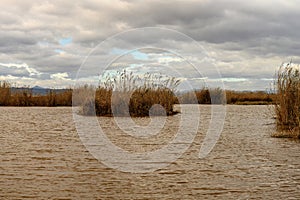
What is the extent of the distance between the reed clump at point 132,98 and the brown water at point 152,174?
29.1ft

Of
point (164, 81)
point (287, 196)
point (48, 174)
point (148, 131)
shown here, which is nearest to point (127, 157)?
point (48, 174)

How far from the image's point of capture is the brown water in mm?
6027

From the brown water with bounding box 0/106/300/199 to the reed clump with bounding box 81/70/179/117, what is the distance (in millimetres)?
8884

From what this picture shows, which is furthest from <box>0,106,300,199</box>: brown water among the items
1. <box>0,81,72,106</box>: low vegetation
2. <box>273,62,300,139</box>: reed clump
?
<box>0,81,72,106</box>: low vegetation

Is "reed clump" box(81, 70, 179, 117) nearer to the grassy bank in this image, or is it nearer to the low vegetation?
the grassy bank

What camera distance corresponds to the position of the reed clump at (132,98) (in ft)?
66.0

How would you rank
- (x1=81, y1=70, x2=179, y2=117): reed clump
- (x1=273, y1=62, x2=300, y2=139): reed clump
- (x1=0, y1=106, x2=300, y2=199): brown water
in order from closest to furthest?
(x1=0, y1=106, x2=300, y2=199): brown water
(x1=273, y1=62, x2=300, y2=139): reed clump
(x1=81, y1=70, x2=179, y2=117): reed clump

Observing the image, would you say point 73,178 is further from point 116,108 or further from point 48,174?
point 116,108

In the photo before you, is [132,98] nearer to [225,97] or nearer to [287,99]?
[287,99]

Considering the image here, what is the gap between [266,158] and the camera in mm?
8836

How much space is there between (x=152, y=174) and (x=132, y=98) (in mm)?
13141

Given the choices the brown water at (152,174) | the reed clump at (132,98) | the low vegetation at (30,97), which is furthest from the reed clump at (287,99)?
the low vegetation at (30,97)

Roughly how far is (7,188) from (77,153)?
308 cm

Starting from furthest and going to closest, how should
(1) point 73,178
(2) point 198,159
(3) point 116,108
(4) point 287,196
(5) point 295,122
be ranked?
(3) point 116,108
(5) point 295,122
(2) point 198,159
(1) point 73,178
(4) point 287,196
